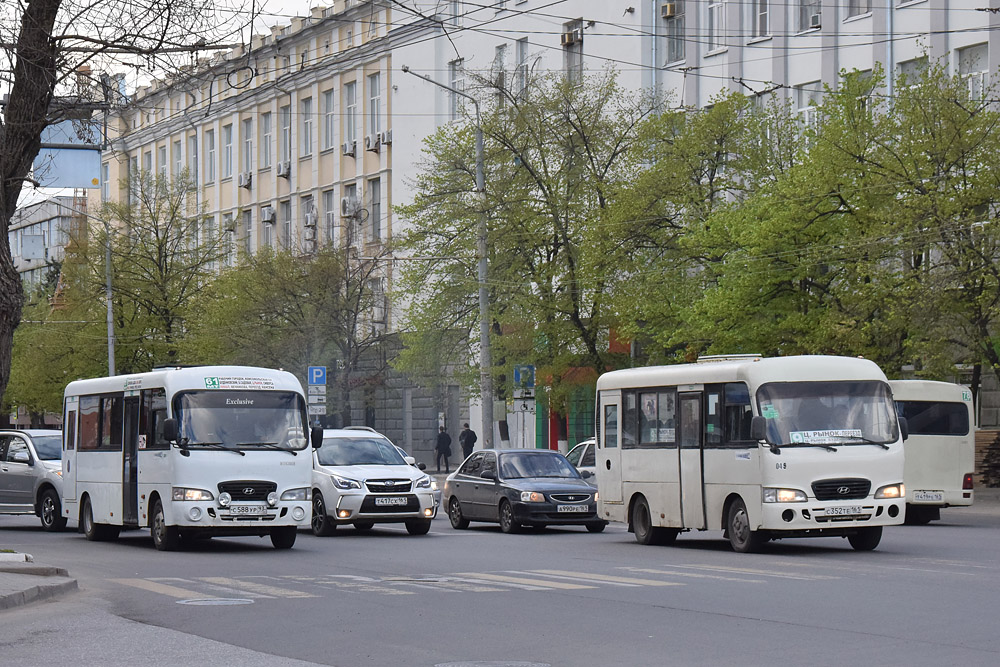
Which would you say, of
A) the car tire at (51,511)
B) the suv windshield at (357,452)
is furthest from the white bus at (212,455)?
the car tire at (51,511)

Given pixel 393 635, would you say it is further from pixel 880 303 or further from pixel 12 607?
pixel 880 303

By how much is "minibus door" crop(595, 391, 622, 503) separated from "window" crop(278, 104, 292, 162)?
164 feet

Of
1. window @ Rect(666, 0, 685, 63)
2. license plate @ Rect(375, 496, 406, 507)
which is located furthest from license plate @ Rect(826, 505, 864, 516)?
window @ Rect(666, 0, 685, 63)

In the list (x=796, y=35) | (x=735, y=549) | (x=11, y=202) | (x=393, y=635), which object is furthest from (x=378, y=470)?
(x=796, y=35)

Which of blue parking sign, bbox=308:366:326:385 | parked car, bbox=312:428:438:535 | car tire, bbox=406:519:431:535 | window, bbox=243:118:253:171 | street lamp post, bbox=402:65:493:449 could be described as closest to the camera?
parked car, bbox=312:428:438:535

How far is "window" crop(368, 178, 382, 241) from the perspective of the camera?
6496 centimetres

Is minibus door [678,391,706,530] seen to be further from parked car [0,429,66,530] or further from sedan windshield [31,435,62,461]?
sedan windshield [31,435,62,461]

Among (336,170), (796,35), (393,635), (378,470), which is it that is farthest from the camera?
(336,170)

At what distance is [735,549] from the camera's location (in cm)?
2072

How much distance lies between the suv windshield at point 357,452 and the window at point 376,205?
38.2 m

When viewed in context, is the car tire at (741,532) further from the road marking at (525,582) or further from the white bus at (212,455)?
the white bus at (212,455)

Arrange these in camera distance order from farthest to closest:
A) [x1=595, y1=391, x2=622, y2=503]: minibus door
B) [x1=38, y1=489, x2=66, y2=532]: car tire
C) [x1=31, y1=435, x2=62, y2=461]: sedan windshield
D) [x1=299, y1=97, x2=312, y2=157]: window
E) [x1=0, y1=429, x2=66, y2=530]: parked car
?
[x1=299, y1=97, x2=312, y2=157]: window → [x1=31, y1=435, x2=62, y2=461]: sedan windshield → [x1=0, y1=429, x2=66, y2=530]: parked car → [x1=38, y1=489, x2=66, y2=532]: car tire → [x1=595, y1=391, x2=622, y2=503]: minibus door

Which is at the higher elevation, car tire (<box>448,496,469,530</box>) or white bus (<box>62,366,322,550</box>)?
white bus (<box>62,366,322,550</box>)

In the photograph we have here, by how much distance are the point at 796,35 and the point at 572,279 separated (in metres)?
10.7
